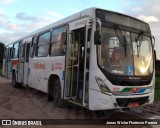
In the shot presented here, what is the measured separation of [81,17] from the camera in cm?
914

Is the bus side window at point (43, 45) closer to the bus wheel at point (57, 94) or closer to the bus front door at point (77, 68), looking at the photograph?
the bus wheel at point (57, 94)

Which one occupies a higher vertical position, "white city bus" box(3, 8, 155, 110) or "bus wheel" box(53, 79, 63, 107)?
"white city bus" box(3, 8, 155, 110)

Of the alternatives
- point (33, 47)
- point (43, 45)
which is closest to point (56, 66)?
point (43, 45)

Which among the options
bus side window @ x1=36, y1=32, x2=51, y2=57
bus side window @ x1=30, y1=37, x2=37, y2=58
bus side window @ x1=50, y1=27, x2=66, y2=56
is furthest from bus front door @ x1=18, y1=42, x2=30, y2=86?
bus side window @ x1=50, y1=27, x2=66, y2=56

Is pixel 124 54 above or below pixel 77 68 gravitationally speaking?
above

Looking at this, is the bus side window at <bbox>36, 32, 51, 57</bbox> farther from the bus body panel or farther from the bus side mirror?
the bus side mirror


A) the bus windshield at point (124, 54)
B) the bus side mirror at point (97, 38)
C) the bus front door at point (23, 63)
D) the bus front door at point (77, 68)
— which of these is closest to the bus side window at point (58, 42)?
the bus front door at point (77, 68)

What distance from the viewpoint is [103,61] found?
319 inches

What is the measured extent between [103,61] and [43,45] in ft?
16.0

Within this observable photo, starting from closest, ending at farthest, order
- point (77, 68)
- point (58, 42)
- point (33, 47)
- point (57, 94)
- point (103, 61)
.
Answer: point (103, 61), point (77, 68), point (57, 94), point (58, 42), point (33, 47)

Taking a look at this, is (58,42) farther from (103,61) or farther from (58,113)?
(103,61)

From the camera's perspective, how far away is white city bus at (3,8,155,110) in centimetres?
801

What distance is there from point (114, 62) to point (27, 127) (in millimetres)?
2885

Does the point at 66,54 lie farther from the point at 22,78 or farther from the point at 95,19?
the point at 22,78
